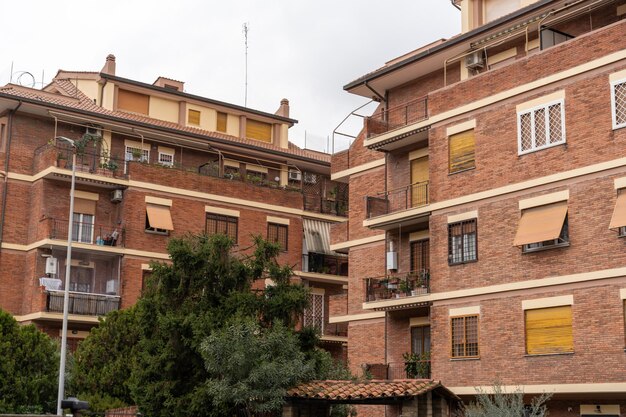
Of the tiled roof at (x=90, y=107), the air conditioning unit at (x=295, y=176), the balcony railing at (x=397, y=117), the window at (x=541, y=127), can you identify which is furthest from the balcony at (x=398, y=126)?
the air conditioning unit at (x=295, y=176)

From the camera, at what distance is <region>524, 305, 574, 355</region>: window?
94.1 feet

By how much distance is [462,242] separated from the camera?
1281 inches

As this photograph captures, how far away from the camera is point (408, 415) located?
24.9 m

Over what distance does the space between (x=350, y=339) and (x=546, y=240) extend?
1246 centimetres

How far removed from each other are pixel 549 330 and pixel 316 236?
77.8 feet

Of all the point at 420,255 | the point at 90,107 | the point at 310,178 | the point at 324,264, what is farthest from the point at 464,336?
the point at 90,107

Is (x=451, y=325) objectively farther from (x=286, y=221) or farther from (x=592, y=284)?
(x=286, y=221)

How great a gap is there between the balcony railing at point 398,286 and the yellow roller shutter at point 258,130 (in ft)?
64.8

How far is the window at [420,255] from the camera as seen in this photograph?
3584cm

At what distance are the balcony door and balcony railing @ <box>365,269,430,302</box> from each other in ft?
8.53

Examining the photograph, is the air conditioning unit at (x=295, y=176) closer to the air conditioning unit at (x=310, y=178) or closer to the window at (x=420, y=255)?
the air conditioning unit at (x=310, y=178)

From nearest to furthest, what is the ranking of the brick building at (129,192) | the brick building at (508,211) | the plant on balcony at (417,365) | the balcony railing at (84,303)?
the brick building at (508,211) → the plant on balcony at (417,365) → the balcony railing at (84,303) → the brick building at (129,192)

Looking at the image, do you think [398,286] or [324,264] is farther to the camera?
[324,264]

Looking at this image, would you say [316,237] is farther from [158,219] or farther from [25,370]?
[25,370]
